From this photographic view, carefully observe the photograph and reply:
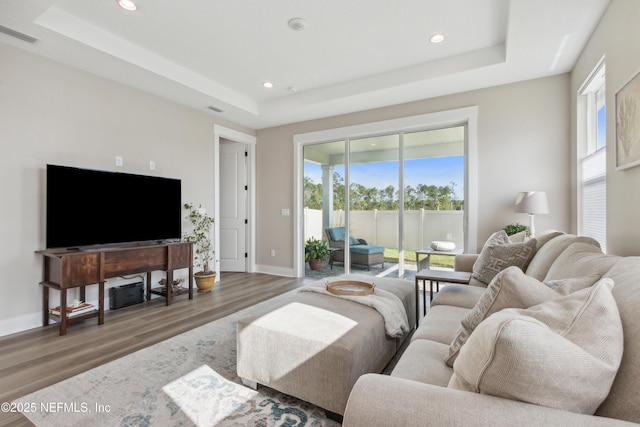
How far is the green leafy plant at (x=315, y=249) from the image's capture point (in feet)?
16.8

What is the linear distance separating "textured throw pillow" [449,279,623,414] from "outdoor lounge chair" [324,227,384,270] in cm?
383

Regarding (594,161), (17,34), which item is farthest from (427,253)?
(17,34)

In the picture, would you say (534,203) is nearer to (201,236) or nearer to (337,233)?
(337,233)

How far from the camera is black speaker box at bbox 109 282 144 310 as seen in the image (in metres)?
3.45

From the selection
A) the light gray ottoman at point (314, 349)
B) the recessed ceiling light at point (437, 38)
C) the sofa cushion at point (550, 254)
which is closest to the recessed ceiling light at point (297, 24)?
the recessed ceiling light at point (437, 38)

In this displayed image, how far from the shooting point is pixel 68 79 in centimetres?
317

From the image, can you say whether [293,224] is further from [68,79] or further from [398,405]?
[398,405]

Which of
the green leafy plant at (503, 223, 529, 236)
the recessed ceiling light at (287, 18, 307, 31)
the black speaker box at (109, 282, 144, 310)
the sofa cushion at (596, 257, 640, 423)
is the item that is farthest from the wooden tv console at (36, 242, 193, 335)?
the green leafy plant at (503, 223, 529, 236)

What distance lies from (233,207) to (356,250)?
2431mm

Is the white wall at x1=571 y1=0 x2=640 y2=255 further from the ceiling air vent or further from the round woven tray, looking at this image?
the ceiling air vent

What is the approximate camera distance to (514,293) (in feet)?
3.70

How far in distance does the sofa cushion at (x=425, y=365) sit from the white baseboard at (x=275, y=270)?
12.8 ft

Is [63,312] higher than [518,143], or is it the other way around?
[518,143]

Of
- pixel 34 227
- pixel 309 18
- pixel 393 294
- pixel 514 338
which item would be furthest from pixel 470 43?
pixel 34 227
